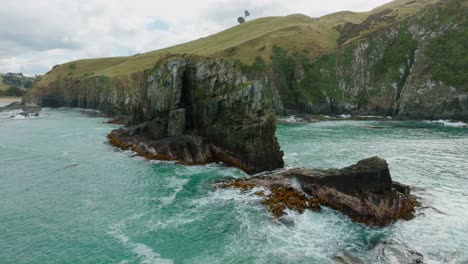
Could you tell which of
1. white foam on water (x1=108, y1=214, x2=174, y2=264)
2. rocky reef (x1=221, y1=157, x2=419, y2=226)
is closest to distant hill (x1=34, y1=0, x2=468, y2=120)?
rocky reef (x1=221, y1=157, x2=419, y2=226)

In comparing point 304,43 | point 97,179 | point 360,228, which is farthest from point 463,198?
point 304,43

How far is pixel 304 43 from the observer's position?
14738cm

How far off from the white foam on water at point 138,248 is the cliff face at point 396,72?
94.8 meters

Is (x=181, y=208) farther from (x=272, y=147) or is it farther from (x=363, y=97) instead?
(x=363, y=97)

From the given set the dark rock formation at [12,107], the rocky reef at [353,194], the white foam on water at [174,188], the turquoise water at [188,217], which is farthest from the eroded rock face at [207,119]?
the dark rock formation at [12,107]

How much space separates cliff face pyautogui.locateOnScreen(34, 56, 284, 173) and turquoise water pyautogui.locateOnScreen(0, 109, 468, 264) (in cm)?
375

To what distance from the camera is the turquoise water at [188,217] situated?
2781 centimetres

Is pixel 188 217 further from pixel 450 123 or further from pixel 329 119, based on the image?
pixel 450 123

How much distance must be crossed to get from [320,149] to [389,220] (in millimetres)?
32891

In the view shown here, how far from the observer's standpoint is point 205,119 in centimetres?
5891

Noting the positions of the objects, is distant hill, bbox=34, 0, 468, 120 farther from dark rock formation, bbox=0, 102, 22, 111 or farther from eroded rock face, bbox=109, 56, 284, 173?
dark rock formation, bbox=0, 102, 22, 111

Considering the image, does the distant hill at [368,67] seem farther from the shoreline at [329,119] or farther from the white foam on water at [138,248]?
the white foam on water at [138,248]

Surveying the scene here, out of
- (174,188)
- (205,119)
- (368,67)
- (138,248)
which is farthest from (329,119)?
(138,248)

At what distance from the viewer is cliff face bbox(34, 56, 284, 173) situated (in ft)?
169
